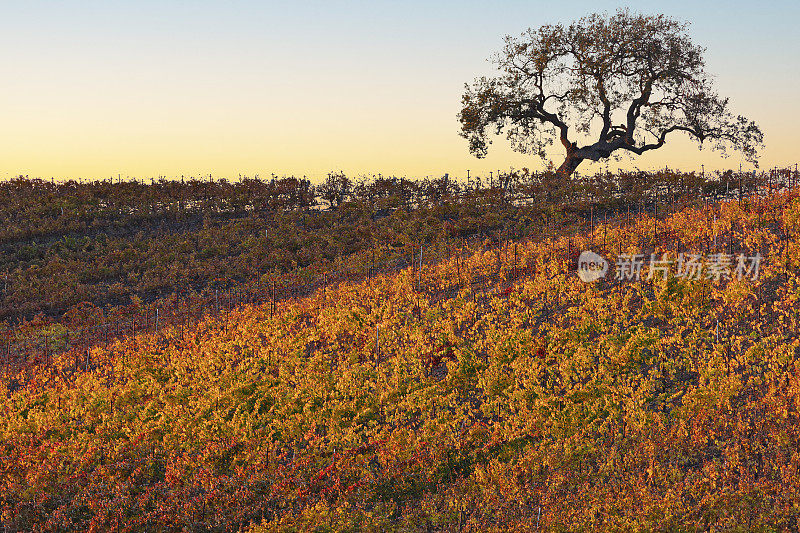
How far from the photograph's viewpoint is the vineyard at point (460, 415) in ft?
28.8

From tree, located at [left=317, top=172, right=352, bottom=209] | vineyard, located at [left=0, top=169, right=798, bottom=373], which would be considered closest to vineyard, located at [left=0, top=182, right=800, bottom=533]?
vineyard, located at [left=0, top=169, right=798, bottom=373]

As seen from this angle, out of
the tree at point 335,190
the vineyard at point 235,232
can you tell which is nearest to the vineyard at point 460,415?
the vineyard at point 235,232

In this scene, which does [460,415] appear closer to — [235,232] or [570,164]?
[235,232]

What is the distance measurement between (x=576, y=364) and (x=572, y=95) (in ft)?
88.8

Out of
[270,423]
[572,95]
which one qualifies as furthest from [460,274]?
[572,95]

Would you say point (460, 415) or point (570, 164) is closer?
point (460, 415)

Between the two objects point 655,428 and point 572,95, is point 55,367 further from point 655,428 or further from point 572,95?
A: point 572,95

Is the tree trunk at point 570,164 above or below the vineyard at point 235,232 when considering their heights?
above

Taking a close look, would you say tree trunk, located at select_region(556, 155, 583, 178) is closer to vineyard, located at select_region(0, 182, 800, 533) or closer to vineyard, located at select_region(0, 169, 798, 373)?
vineyard, located at select_region(0, 169, 798, 373)

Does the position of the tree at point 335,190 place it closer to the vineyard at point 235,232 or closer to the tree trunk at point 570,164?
the vineyard at point 235,232

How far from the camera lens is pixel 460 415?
10891 mm

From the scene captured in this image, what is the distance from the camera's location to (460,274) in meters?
17.8

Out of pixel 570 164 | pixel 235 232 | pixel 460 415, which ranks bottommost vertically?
pixel 460 415

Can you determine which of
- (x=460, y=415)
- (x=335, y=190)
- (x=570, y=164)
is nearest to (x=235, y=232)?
(x=335, y=190)
